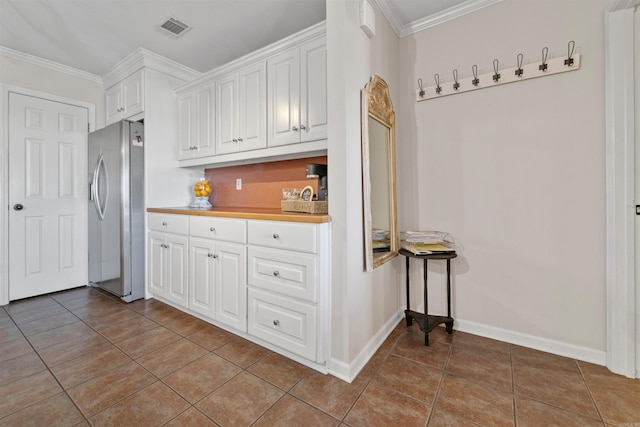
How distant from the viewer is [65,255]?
3.21m

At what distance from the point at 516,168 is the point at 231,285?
2190mm

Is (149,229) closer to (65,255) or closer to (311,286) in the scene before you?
(65,255)

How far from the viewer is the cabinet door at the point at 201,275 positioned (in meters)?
2.30

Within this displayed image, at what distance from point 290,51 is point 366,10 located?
0.67 metres

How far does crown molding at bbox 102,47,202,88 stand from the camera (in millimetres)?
2885

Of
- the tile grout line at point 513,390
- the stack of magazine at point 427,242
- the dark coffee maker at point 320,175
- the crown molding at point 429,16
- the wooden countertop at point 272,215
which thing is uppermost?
the crown molding at point 429,16

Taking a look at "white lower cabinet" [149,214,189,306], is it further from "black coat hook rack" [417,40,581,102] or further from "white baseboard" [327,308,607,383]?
"black coat hook rack" [417,40,581,102]

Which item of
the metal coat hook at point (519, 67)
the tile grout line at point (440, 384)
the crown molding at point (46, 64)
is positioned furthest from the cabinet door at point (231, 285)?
the crown molding at point (46, 64)

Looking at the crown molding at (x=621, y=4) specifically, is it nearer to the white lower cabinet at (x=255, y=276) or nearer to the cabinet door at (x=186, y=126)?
the white lower cabinet at (x=255, y=276)

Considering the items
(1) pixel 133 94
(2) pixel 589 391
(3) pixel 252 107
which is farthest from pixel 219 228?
(2) pixel 589 391

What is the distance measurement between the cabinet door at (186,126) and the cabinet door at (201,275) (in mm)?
1126

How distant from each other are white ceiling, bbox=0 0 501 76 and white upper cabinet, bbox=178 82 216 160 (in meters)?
0.41

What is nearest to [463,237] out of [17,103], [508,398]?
Answer: [508,398]

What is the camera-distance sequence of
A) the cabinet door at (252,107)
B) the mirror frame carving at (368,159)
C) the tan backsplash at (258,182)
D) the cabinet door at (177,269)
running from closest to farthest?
the mirror frame carving at (368,159), the cabinet door at (252,107), the cabinet door at (177,269), the tan backsplash at (258,182)
